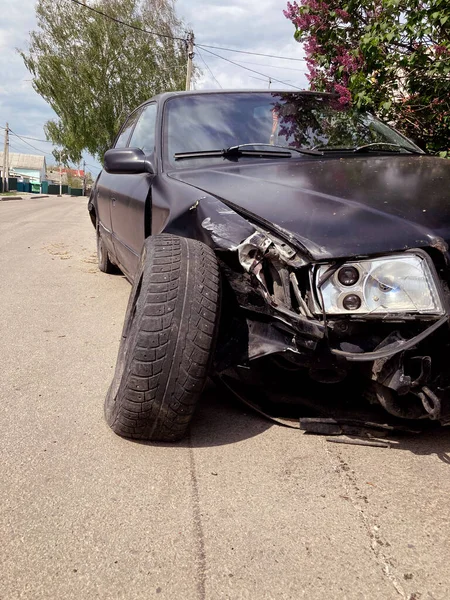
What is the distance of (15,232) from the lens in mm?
10516

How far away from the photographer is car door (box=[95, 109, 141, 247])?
15.5 feet

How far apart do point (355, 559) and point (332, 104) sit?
300 centimetres

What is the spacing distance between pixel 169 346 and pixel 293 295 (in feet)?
1.57

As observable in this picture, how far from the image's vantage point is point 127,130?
5008 millimetres

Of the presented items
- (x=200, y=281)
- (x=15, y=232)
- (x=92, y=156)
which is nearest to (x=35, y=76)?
(x=92, y=156)

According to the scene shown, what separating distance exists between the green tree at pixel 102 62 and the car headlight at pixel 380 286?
24362 millimetres

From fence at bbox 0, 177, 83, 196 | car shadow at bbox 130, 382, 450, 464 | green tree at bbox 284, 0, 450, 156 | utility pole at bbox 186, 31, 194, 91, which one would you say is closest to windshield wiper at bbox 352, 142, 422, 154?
green tree at bbox 284, 0, 450, 156

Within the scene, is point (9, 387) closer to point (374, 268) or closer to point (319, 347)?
point (319, 347)

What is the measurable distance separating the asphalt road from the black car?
0.62 ft

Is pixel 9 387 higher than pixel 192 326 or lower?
lower

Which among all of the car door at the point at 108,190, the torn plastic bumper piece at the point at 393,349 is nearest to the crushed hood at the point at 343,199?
the torn plastic bumper piece at the point at 393,349

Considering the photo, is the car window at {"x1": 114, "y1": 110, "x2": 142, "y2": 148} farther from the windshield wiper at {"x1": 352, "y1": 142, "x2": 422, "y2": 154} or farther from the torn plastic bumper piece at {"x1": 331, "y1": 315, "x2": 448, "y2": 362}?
the torn plastic bumper piece at {"x1": 331, "y1": 315, "x2": 448, "y2": 362}

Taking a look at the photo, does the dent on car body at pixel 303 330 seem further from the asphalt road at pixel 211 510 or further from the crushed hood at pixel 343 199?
the asphalt road at pixel 211 510

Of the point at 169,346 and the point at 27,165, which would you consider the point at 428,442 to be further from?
the point at 27,165
